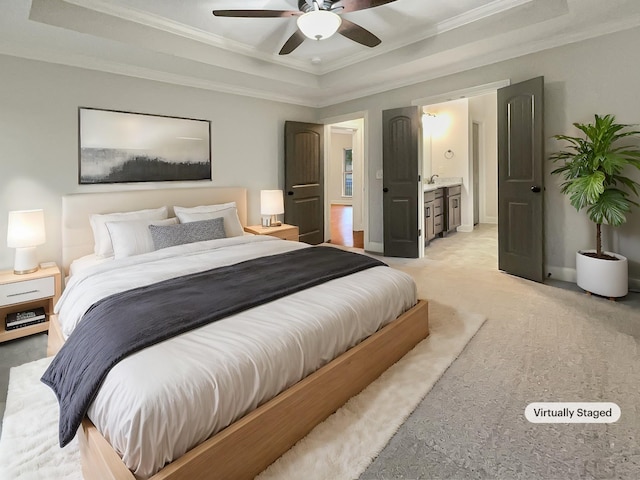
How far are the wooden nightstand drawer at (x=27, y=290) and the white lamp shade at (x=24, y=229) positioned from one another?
12.7 inches

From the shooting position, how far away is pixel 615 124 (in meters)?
3.38

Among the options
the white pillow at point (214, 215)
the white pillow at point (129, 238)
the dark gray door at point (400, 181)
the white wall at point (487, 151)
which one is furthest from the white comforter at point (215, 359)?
the white wall at point (487, 151)

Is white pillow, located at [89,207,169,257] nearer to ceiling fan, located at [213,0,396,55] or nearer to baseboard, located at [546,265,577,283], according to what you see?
ceiling fan, located at [213,0,396,55]

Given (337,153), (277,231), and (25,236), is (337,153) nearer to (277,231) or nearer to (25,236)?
(277,231)

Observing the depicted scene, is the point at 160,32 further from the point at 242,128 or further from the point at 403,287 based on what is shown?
the point at 403,287

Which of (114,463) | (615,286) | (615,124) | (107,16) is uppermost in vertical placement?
(107,16)

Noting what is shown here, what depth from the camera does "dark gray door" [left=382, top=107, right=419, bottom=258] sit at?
4941 mm

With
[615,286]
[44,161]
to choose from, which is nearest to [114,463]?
[44,161]

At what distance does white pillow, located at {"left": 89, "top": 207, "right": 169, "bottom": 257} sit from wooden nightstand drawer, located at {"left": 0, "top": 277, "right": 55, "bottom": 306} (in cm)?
46

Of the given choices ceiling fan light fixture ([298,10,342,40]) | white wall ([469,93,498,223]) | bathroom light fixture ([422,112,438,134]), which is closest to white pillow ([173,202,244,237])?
ceiling fan light fixture ([298,10,342,40])

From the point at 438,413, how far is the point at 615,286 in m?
2.48

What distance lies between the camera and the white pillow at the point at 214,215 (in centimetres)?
385

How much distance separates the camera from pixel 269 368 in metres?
1.53

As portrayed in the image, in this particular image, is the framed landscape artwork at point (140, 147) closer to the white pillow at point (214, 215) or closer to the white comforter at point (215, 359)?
the white pillow at point (214, 215)
